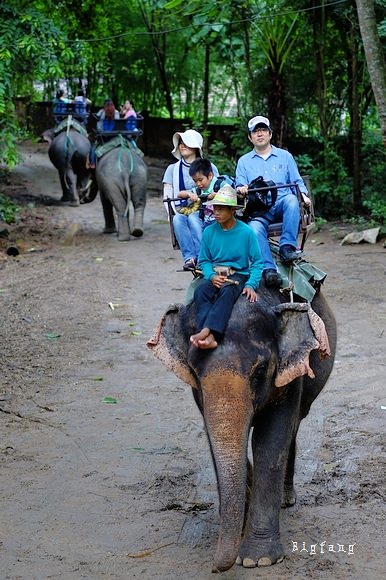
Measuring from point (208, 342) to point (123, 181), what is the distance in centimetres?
1148

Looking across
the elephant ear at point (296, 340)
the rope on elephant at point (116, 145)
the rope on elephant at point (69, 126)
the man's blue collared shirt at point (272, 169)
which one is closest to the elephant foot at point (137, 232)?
the rope on elephant at point (116, 145)

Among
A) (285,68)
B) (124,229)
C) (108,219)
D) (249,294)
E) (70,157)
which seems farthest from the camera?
(70,157)

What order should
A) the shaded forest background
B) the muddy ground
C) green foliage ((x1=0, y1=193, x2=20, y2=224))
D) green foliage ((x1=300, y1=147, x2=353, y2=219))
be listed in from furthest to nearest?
green foliage ((x1=300, y1=147, x2=353, y2=219)) → green foliage ((x1=0, y1=193, x2=20, y2=224)) → the shaded forest background → the muddy ground

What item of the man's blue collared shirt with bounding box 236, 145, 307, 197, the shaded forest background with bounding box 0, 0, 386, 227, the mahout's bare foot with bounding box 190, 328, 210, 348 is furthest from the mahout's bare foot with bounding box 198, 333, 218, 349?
the shaded forest background with bounding box 0, 0, 386, 227

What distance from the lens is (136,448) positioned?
686 centimetres

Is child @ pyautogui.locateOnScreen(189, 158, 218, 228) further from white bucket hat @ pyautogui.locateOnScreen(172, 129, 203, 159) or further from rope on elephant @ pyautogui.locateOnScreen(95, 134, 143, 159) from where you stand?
rope on elephant @ pyautogui.locateOnScreen(95, 134, 143, 159)

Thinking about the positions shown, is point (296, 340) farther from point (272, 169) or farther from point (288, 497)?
point (272, 169)

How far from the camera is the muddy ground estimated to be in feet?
16.8

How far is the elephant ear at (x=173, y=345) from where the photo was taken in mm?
5031

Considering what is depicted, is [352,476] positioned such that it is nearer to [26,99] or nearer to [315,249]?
[315,249]

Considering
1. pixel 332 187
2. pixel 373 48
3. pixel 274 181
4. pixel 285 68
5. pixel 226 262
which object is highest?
pixel 373 48

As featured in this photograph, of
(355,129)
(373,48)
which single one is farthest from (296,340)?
(355,129)

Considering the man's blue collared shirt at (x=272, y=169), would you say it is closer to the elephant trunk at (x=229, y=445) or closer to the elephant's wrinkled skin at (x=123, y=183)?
the elephant trunk at (x=229, y=445)

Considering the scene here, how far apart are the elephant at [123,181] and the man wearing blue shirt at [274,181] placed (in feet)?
31.9
